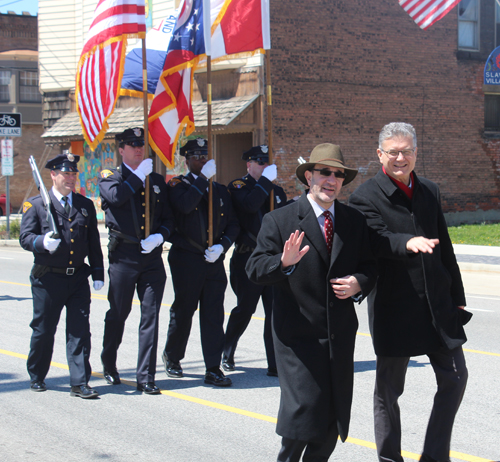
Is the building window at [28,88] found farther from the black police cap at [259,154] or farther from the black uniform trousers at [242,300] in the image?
the black uniform trousers at [242,300]

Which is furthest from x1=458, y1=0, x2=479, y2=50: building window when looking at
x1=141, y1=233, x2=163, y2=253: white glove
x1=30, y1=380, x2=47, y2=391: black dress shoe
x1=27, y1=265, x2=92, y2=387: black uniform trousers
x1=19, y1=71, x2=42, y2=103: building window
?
x1=19, y1=71, x2=42, y2=103: building window

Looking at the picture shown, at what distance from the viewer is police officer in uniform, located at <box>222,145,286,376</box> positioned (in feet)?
22.7

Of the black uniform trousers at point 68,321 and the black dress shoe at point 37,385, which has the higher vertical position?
the black uniform trousers at point 68,321

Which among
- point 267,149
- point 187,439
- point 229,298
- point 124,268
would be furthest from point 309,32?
point 187,439

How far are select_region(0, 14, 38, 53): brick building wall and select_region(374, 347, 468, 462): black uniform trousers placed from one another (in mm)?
45368

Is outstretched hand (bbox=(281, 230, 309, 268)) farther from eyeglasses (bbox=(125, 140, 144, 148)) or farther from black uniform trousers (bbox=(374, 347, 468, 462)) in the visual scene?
eyeglasses (bbox=(125, 140, 144, 148))

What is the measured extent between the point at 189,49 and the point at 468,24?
19.9 m

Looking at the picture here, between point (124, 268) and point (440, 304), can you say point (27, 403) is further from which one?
point (440, 304)

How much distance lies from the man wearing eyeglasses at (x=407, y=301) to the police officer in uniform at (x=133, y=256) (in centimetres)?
252

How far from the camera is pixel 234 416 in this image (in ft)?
18.5

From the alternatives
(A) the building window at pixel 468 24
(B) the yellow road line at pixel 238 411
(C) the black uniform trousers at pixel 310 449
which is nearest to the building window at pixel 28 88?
(A) the building window at pixel 468 24

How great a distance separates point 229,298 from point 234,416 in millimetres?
6065

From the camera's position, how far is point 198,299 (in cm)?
679

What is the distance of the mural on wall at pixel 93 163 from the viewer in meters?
25.5
